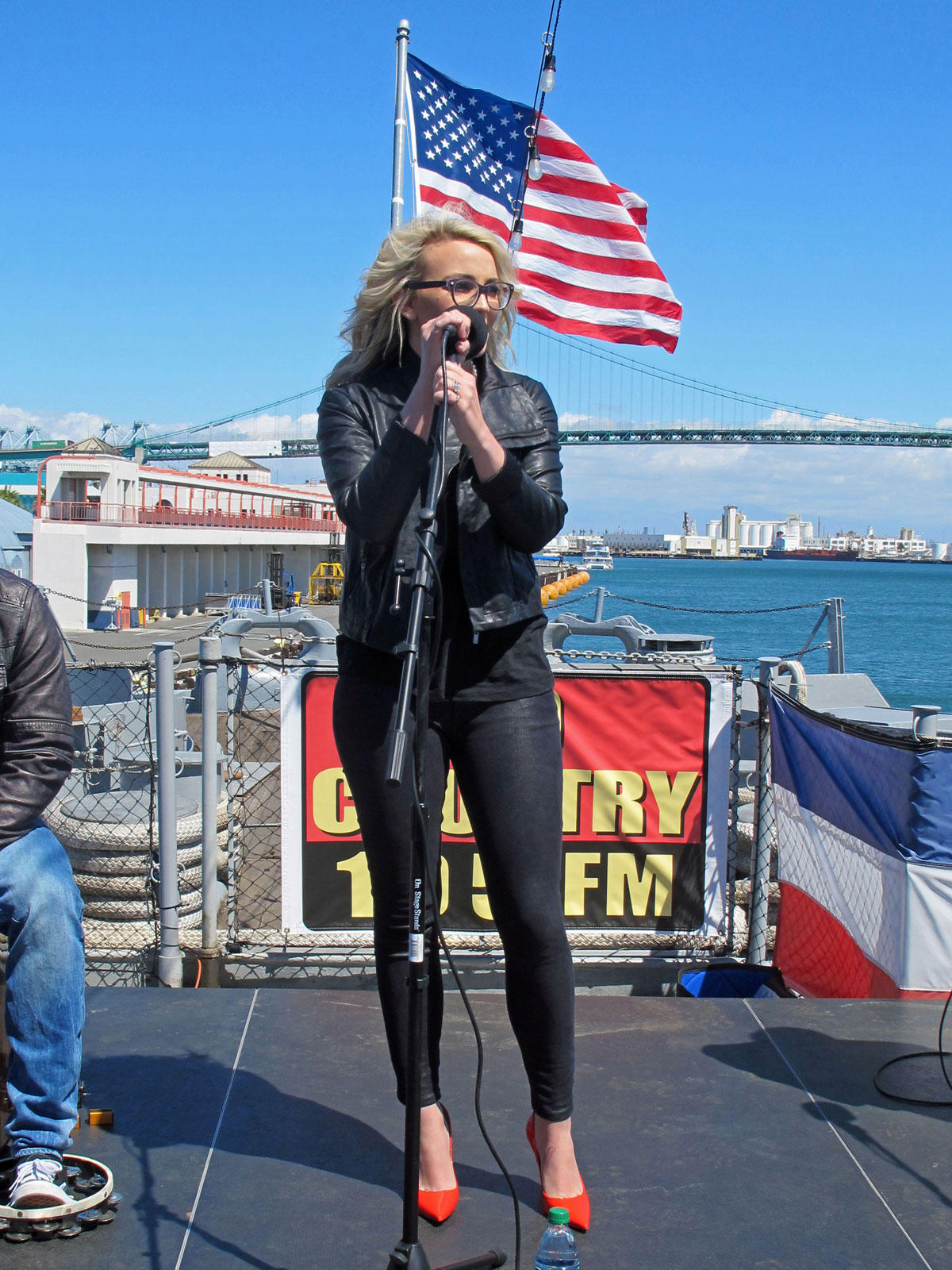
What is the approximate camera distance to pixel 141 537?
136 feet

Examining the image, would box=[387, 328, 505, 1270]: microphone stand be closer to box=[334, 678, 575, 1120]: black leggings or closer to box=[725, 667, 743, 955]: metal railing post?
box=[334, 678, 575, 1120]: black leggings

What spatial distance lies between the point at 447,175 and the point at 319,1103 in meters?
6.34

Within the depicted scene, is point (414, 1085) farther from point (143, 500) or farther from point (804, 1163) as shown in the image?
point (143, 500)

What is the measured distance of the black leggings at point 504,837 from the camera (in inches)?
79.6

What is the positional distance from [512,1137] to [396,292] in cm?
185

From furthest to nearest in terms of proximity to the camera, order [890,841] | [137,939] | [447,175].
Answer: [447,175] → [137,939] → [890,841]

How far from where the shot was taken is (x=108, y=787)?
6090mm

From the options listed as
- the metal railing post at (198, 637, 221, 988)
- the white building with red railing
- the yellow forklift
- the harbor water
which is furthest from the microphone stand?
the yellow forklift

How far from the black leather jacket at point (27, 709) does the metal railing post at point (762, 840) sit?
2.83 m

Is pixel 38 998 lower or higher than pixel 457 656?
lower

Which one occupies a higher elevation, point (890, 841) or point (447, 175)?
point (447, 175)

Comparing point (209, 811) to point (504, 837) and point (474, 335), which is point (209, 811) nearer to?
point (504, 837)

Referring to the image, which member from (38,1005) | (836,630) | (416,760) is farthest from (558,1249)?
(836,630)

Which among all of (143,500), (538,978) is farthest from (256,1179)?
(143,500)
